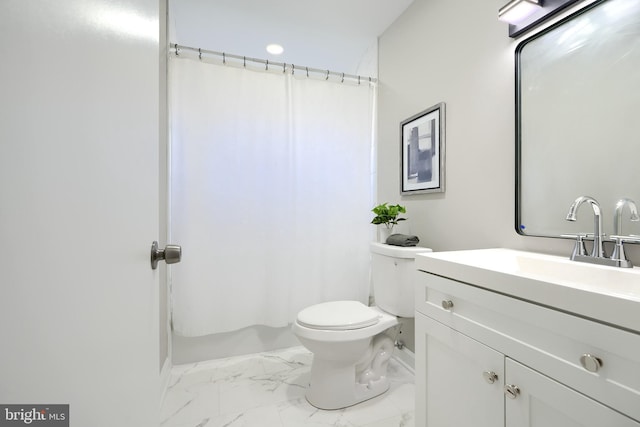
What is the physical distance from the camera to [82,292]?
0.32 m

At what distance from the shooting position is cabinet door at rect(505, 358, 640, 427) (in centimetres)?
61

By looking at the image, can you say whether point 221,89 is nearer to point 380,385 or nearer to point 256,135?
point 256,135

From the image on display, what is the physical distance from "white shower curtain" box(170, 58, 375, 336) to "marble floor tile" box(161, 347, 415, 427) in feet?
0.89

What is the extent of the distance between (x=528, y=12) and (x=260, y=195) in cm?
170

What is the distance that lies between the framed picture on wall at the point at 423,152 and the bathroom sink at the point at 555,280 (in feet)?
2.06

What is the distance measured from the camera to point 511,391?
778 mm

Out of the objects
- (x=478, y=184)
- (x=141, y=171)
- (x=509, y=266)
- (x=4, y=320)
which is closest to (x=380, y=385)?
(x=509, y=266)

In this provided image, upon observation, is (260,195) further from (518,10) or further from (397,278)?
(518,10)

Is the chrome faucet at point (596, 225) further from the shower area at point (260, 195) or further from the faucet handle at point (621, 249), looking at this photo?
the shower area at point (260, 195)

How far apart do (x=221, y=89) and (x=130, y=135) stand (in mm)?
1687

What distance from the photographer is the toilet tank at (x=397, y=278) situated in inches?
64.4

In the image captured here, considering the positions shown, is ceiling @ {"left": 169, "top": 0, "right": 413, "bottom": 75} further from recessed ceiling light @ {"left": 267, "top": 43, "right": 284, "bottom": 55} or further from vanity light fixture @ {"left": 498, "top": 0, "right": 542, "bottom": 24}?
vanity light fixture @ {"left": 498, "top": 0, "right": 542, "bottom": 24}

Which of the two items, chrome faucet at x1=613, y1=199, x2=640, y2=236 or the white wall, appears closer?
chrome faucet at x1=613, y1=199, x2=640, y2=236

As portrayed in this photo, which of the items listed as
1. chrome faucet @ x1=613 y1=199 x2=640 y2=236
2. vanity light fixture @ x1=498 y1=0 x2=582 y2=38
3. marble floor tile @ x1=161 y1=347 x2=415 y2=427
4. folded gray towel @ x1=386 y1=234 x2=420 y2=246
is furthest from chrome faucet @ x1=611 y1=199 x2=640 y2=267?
marble floor tile @ x1=161 y1=347 x2=415 y2=427
